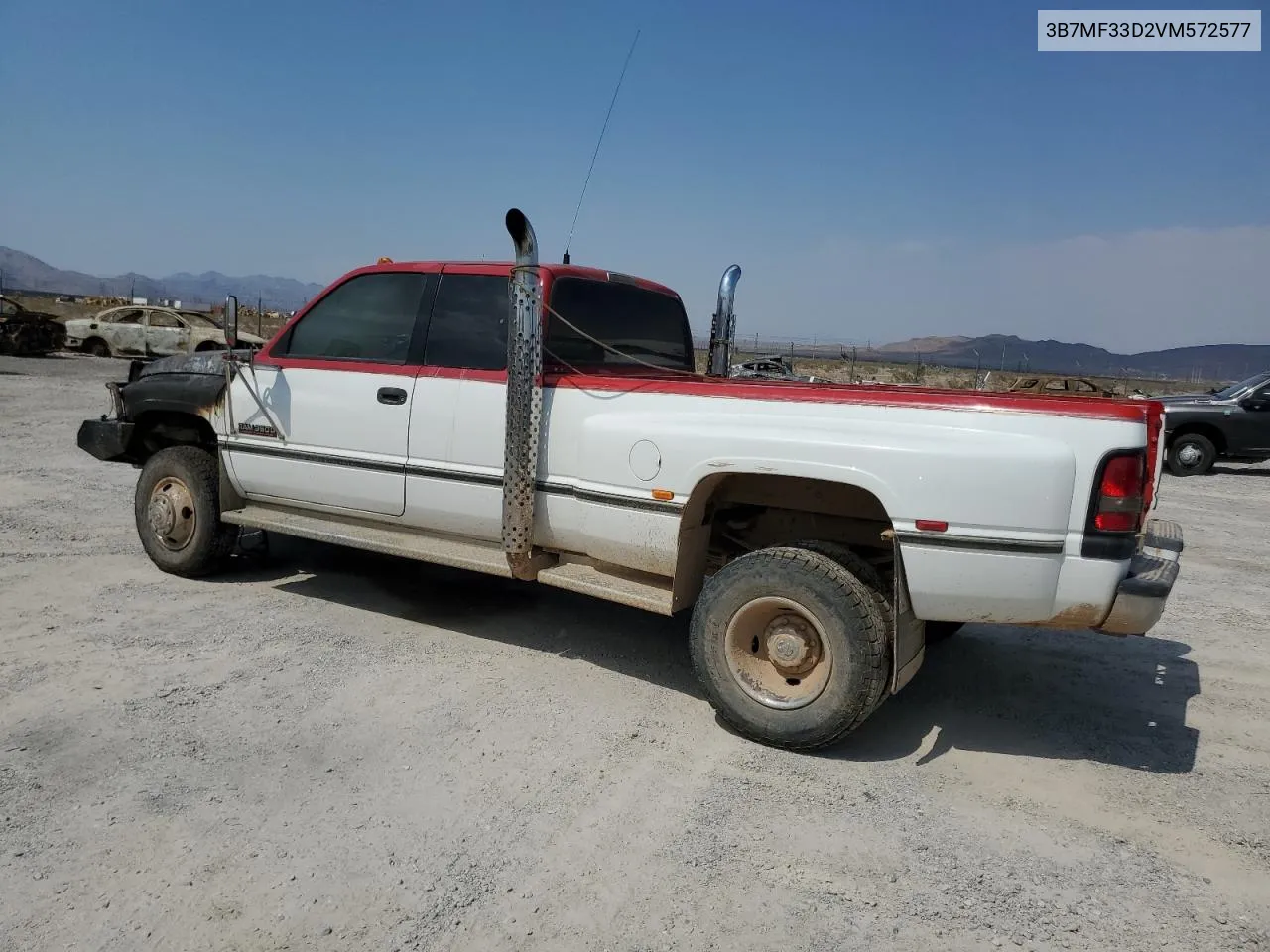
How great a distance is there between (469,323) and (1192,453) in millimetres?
13184

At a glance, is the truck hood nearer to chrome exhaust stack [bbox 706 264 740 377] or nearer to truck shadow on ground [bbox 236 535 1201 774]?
truck shadow on ground [bbox 236 535 1201 774]

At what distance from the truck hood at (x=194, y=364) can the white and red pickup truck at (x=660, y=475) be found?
0.02 metres

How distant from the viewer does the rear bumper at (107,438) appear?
18.9 ft

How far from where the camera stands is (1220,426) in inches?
530

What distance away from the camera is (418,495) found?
4641 mm

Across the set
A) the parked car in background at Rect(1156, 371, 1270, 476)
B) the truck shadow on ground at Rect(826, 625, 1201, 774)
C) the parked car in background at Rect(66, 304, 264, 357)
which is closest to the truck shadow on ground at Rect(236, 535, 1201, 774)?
the truck shadow on ground at Rect(826, 625, 1201, 774)

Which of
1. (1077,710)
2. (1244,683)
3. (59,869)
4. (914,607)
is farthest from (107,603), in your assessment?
(1244,683)

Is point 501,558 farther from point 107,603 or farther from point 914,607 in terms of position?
point 107,603

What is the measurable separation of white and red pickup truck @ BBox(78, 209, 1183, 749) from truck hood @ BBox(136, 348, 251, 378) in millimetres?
19

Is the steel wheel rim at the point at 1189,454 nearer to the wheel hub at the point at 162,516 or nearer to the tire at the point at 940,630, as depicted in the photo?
the tire at the point at 940,630

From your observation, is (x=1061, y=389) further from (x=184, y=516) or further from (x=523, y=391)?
(x=184, y=516)

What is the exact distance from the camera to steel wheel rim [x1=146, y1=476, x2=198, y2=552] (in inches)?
218

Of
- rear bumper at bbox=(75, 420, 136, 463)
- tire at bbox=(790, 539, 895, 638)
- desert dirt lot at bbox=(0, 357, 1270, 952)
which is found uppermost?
rear bumper at bbox=(75, 420, 136, 463)

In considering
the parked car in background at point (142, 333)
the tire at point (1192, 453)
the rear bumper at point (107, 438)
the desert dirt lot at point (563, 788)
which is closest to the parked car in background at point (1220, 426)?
the tire at point (1192, 453)
